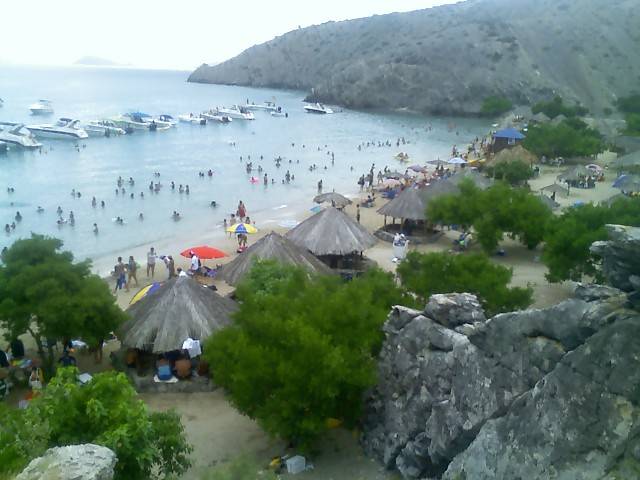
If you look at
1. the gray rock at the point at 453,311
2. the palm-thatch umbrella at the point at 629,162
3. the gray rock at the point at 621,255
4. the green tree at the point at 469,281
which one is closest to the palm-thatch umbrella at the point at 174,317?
the green tree at the point at 469,281

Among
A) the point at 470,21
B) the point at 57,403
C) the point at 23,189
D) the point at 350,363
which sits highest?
the point at 470,21

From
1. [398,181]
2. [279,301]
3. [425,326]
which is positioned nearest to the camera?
[425,326]

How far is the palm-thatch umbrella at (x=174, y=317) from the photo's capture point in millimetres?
16594

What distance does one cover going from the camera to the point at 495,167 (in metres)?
47.5

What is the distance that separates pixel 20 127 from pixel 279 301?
69900 millimetres

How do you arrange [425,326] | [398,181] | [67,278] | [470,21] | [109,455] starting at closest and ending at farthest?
[109,455] → [425,326] → [67,278] → [398,181] → [470,21]

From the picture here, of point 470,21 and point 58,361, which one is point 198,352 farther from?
point 470,21

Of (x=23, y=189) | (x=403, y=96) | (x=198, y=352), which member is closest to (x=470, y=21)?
(x=403, y=96)

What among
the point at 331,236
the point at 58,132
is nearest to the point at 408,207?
the point at 331,236

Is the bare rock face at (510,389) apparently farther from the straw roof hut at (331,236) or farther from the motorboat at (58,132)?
the motorboat at (58,132)

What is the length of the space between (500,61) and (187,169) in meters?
85.0

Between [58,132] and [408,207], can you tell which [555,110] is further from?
[58,132]

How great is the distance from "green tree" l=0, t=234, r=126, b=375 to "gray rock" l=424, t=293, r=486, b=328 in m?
8.68

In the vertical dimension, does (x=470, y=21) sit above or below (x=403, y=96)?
above
